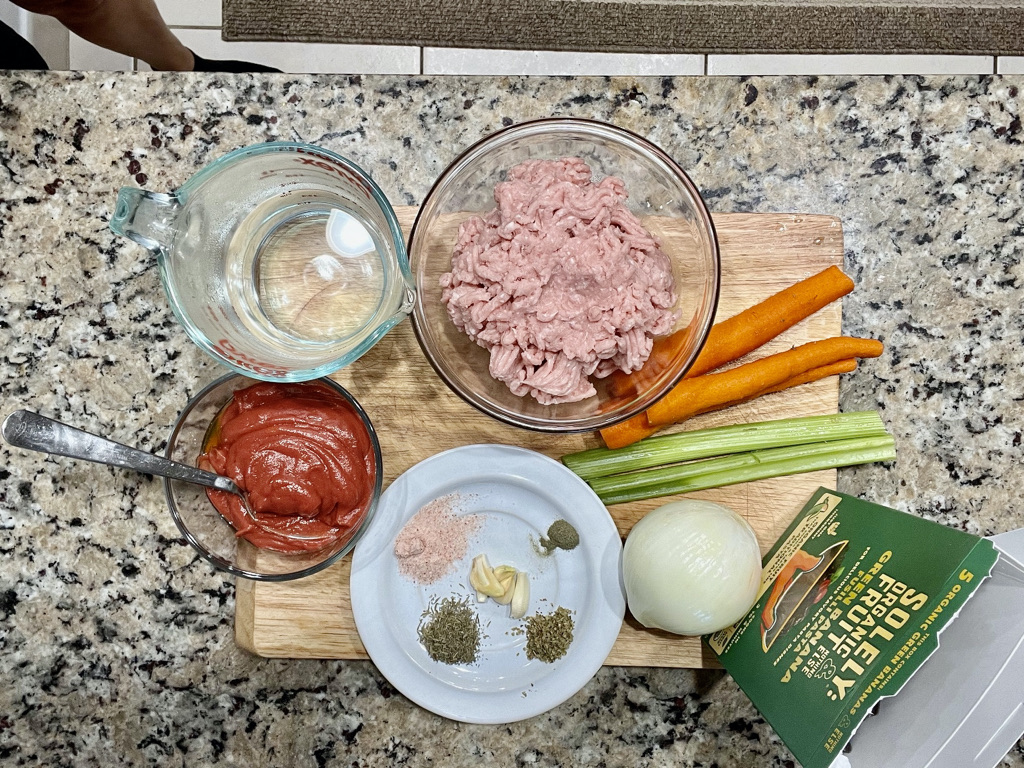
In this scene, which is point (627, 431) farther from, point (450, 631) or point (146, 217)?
point (146, 217)

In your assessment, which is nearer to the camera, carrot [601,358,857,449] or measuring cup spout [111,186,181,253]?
measuring cup spout [111,186,181,253]

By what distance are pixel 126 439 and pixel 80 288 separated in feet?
0.94

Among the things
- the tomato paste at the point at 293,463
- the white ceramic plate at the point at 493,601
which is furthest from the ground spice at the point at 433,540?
the tomato paste at the point at 293,463

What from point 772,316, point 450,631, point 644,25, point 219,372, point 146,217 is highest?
point 644,25

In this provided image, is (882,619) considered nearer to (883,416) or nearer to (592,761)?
(883,416)

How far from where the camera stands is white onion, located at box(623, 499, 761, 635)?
1.26 meters

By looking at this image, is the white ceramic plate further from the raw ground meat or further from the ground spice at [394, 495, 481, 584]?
the raw ground meat

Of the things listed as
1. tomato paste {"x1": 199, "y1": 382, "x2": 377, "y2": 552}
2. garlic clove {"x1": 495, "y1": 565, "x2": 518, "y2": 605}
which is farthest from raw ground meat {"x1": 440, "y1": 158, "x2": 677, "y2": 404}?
garlic clove {"x1": 495, "y1": 565, "x2": 518, "y2": 605}

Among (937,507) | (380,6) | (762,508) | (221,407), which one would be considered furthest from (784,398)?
(380,6)

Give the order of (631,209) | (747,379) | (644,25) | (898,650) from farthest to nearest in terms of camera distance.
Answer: (644,25) → (747,379) → (631,209) → (898,650)

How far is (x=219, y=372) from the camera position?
4.59ft

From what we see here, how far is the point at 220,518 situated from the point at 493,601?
504 millimetres

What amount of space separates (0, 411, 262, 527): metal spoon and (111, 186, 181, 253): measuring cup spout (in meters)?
0.35

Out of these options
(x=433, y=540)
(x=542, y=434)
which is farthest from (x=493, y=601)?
(x=542, y=434)
